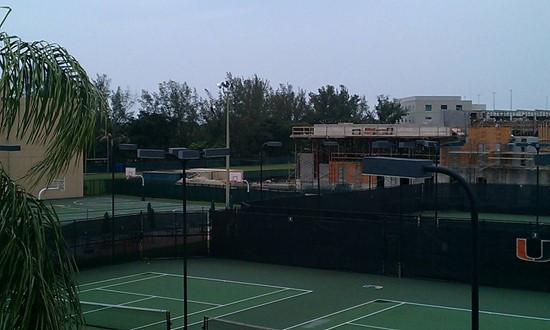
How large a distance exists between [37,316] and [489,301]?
1709 cm

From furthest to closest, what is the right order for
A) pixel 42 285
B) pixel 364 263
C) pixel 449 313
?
pixel 364 263, pixel 449 313, pixel 42 285

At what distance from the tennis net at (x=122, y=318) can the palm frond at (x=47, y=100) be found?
996cm

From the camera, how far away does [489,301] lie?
2005 centimetres

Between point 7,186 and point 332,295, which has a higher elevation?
point 7,186

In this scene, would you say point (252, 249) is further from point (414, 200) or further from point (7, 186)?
point (7, 186)

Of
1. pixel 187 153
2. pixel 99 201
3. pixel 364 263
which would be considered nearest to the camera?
pixel 187 153

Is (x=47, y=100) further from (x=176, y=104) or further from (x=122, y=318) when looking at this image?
(x=176, y=104)

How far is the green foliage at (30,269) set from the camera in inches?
189

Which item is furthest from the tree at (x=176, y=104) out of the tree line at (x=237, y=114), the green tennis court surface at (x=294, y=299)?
the green tennis court surface at (x=294, y=299)

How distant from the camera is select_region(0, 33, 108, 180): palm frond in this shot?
511cm

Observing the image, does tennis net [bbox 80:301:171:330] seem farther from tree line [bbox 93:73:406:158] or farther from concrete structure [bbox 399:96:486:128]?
concrete structure [bbox 399:96:486:128]

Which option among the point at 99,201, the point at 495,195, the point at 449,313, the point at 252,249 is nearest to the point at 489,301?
the point at 449,313

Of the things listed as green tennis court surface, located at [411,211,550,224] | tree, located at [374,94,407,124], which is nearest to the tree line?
tree, located at [374,94,407,124]

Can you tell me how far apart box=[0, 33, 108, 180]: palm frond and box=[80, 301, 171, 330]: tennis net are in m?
9.96
